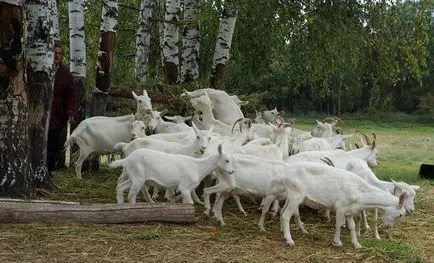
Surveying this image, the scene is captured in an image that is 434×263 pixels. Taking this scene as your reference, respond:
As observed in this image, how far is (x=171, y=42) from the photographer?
12820 millimetres

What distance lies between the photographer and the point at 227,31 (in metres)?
12.3

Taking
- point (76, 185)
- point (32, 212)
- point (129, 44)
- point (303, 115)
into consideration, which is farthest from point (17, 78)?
point (303, 115)

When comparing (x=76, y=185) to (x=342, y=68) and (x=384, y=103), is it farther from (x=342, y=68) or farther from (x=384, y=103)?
(x=384, y=103)

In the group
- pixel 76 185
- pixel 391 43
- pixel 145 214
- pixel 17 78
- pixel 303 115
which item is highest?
pixel 391 43

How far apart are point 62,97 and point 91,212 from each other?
4.09 m

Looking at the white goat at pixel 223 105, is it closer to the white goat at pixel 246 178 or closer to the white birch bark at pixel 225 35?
the white birch bark at pixel 225 35

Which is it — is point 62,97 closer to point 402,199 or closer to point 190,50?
point 190,50

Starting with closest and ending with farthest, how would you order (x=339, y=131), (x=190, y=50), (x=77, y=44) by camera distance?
1. (x=77, y=44)
2. (x=339, y=131)
3. (x=190, y=50)

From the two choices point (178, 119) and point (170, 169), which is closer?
point (170, 169)

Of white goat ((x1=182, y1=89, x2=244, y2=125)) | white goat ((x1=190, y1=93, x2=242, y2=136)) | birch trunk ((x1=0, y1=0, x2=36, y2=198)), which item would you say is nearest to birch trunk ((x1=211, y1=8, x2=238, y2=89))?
white goat ((x1=182, y1=89, x2=244, y2=125))

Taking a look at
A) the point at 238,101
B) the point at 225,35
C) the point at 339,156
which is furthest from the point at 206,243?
the point at 225,35

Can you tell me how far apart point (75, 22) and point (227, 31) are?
2.94m

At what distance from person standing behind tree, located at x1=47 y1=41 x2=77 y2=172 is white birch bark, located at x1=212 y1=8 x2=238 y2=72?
10.8 ft

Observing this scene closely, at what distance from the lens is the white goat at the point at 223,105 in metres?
10.3
